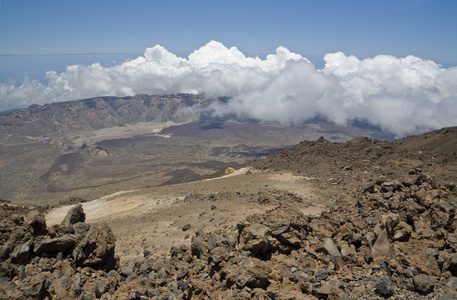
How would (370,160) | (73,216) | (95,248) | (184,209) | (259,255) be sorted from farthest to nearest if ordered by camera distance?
(370,160), (184,209), (73,216), (95,248), (259,255)

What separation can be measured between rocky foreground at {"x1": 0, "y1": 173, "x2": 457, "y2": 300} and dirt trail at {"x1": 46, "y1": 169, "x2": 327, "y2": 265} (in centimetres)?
219

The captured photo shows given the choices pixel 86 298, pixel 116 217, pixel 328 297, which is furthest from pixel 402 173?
pixel 86 298

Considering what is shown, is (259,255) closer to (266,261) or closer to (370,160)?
(266,261)

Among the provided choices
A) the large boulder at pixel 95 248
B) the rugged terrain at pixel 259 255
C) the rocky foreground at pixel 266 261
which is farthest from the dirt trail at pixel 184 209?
the rocky foreground at pixel 266 261

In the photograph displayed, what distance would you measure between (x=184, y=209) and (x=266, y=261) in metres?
10.4

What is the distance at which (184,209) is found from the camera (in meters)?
19.5

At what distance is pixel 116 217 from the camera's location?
70.7ft

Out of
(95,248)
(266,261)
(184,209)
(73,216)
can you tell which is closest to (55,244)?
(95,248)

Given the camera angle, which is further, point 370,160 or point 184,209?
point 370,160

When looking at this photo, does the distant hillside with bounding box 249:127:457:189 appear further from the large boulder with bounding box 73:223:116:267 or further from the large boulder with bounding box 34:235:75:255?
the large boulder with bounding box 34:235:75:255

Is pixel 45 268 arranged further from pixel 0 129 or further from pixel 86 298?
pixel 0 129

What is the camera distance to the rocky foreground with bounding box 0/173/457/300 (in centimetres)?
835

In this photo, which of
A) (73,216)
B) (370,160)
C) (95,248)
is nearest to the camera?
(95,248)

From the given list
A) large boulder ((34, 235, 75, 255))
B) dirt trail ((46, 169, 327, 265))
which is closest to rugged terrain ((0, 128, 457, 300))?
large boulder ((34, 235, 75, 255))
